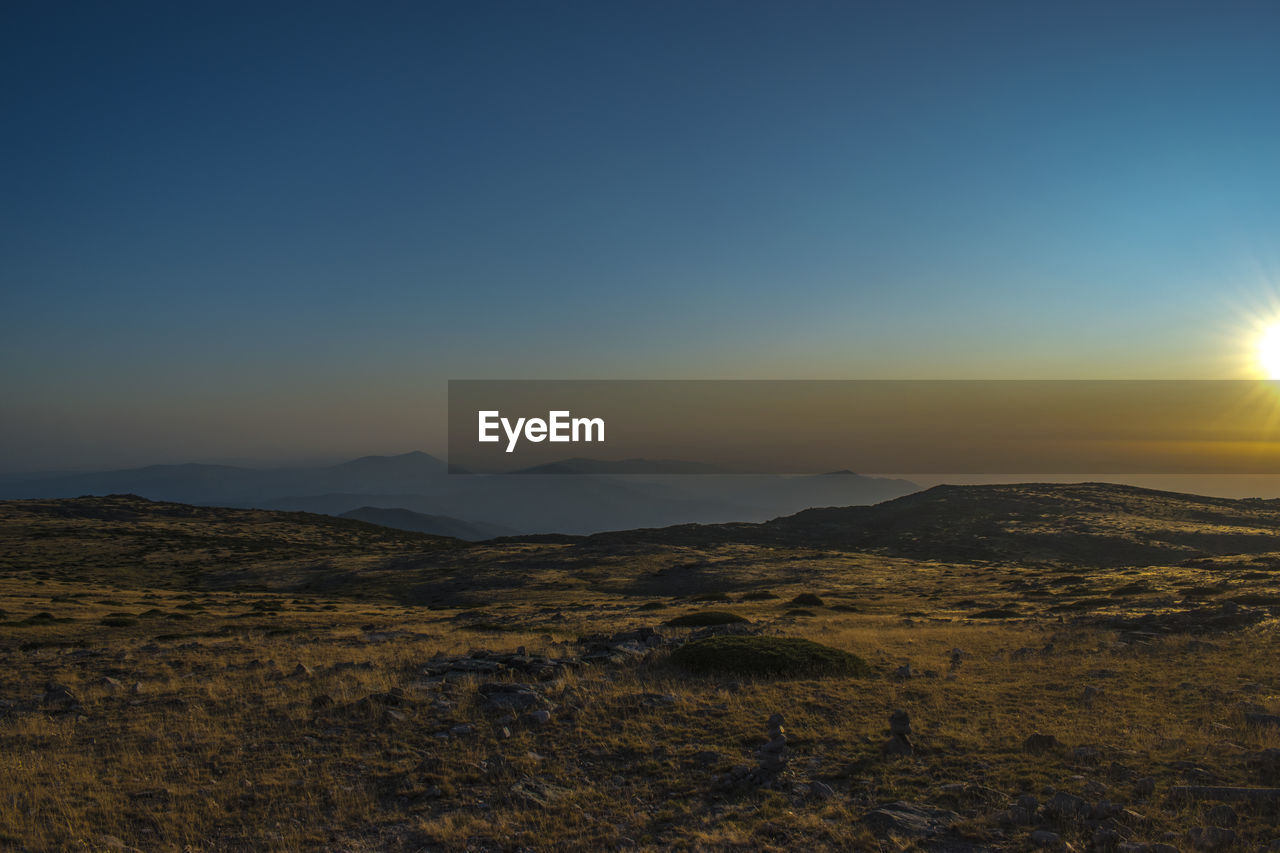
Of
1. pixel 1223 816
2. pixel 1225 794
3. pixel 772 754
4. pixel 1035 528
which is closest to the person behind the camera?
pixel 1223 816

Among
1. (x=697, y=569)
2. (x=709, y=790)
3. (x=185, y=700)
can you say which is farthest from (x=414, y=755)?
(x=697, y=569)

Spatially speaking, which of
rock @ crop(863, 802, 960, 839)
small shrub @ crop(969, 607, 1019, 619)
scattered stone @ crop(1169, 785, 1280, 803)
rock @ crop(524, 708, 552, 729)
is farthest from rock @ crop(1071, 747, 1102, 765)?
small shrub @ crop(969, 607, 1019, 619)

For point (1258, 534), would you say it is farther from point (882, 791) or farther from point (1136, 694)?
point (882, 791)

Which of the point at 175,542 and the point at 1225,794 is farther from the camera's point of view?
the point at 175,542

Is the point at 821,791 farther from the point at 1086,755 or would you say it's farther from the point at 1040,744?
the point at 1086,755

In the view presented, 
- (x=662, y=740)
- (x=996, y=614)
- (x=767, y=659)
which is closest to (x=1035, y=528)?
(x=996, y=614)

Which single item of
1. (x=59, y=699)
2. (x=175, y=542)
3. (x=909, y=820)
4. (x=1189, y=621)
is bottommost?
(x=175, y=542)

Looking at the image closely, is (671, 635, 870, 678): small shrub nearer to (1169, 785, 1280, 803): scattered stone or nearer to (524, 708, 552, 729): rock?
(524, 708, 552, 729): rock
